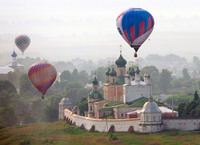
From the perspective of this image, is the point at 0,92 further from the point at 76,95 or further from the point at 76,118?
the point at 76,118

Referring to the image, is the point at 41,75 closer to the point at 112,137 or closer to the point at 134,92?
the point at 134,92

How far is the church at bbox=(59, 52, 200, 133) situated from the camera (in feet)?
187

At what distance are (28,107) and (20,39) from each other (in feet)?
35.4

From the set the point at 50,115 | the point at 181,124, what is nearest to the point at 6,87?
the point at 50,115

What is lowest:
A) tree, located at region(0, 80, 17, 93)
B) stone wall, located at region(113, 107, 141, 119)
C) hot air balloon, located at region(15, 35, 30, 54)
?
stone wall, located at region(113, 107, 141, 119)

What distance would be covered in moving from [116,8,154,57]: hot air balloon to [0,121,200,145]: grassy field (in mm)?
8138

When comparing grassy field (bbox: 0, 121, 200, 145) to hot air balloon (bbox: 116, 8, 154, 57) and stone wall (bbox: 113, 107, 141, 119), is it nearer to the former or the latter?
stone wall (bbox: 113, 107, 141, 119)

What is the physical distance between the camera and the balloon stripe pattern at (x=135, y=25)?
186 ft

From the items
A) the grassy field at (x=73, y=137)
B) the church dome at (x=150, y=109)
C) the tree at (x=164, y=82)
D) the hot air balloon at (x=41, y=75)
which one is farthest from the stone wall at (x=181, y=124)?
the tree at (x=164, y=82)

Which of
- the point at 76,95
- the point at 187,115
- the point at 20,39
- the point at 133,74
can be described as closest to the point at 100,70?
the point at 76,95

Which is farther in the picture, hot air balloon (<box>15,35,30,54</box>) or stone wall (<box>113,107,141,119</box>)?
hot air balloon (<box>15,35,30,54</box>)

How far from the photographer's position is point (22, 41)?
95.3 metres

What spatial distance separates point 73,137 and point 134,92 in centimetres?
1041

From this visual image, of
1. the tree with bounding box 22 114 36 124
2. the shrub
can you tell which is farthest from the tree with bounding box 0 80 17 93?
the shrub
